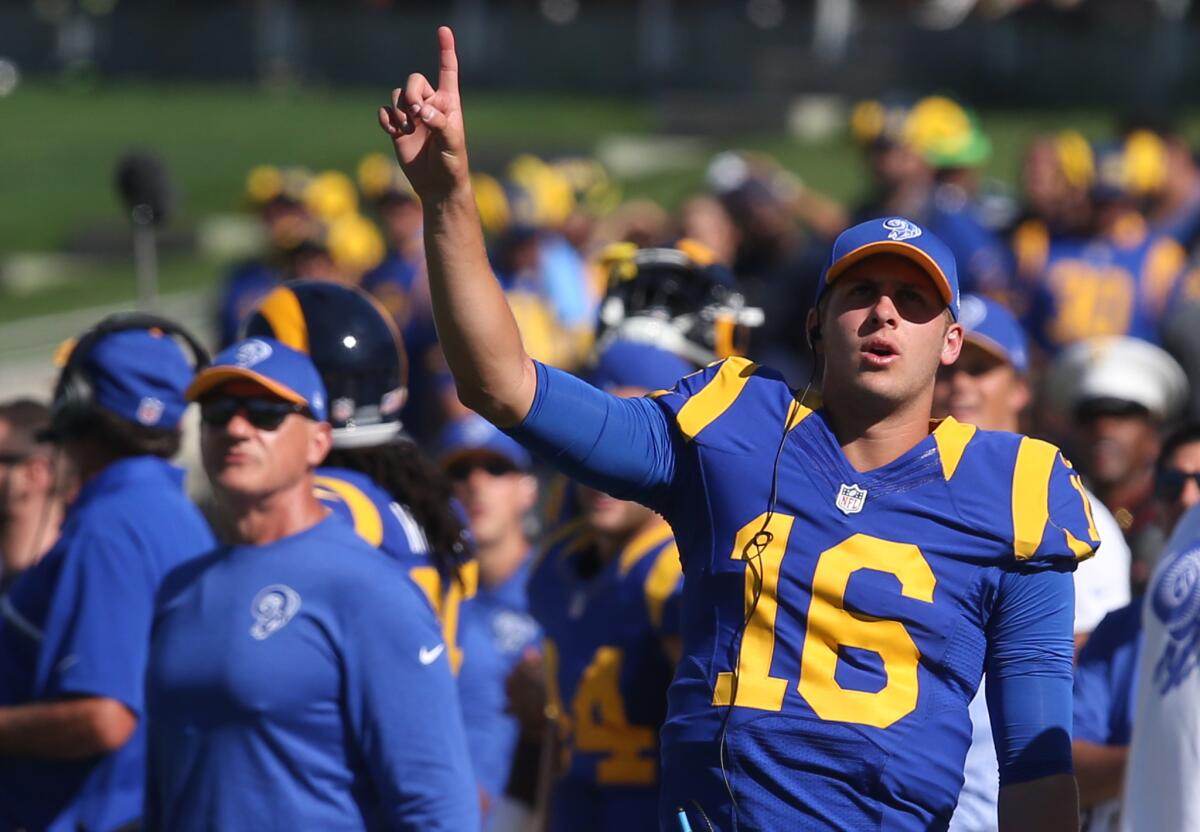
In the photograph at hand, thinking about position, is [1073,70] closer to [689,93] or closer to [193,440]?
[689,93]

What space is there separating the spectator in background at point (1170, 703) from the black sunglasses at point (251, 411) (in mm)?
1881

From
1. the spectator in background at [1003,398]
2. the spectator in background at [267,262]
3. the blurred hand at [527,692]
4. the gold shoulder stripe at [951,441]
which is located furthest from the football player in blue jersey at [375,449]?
the spectator in background at [267,262]

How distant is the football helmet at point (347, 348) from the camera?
16.5 feet

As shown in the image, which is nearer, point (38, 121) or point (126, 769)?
point (126, 769)

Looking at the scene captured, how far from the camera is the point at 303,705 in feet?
13.6

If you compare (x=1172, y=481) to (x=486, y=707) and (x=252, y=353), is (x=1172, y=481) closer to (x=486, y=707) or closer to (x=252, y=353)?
(x=486, y=707)

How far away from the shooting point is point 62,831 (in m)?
4.93

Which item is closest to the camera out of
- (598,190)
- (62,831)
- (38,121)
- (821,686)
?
(821,686)

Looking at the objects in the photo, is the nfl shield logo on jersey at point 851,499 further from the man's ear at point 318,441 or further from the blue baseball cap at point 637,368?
the blue baseball cap at point 637,368

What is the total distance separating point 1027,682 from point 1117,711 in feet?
5.25

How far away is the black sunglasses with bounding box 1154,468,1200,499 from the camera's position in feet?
16.3

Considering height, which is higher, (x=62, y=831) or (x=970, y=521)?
(x=970, y=521)

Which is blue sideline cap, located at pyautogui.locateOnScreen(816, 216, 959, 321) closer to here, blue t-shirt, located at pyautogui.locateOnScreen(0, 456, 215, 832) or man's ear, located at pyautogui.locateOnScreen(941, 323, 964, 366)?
man's ear, located at pyautogui.locateOnScreen(941, 323, 964, 366)

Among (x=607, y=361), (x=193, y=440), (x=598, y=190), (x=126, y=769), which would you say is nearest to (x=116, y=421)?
(x=126, y=769)
